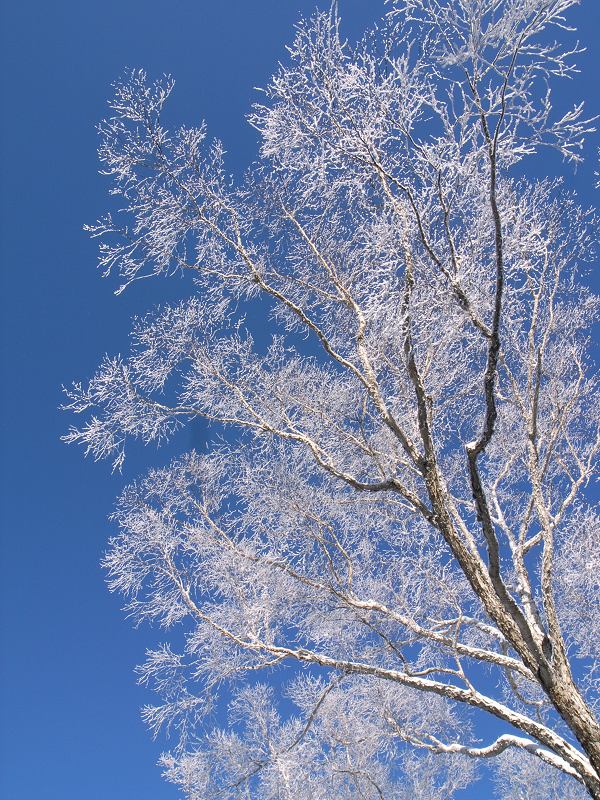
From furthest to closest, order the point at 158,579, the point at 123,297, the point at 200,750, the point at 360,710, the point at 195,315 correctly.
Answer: the point at 123,297 → the point at 200,750 → the point at 360,710 → the point at 158,579 → the point at 195,315

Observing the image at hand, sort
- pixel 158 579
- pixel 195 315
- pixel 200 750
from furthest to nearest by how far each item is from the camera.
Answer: pixel 200 750 → pixel 158 579 → pixel 195 315

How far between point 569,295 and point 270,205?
145 inches

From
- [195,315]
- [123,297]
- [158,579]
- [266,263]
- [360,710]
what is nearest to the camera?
[266,263]

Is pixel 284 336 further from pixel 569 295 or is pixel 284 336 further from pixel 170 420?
pixel 569 295

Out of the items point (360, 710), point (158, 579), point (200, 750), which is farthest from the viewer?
point (200, 750)

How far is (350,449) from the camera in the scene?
7320 millimetres

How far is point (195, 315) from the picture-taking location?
22.6 feet

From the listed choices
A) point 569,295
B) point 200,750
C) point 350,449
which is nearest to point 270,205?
point 350,449

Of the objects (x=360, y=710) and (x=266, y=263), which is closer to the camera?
(x=266, y=263)

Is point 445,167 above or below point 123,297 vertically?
below

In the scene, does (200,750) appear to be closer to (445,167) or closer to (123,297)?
(445,167)

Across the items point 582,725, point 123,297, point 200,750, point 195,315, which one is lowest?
point 582,725

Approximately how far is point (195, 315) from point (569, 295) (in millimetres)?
4336

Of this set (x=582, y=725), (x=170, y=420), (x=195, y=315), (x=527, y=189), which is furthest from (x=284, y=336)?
(x=582, y=725)
